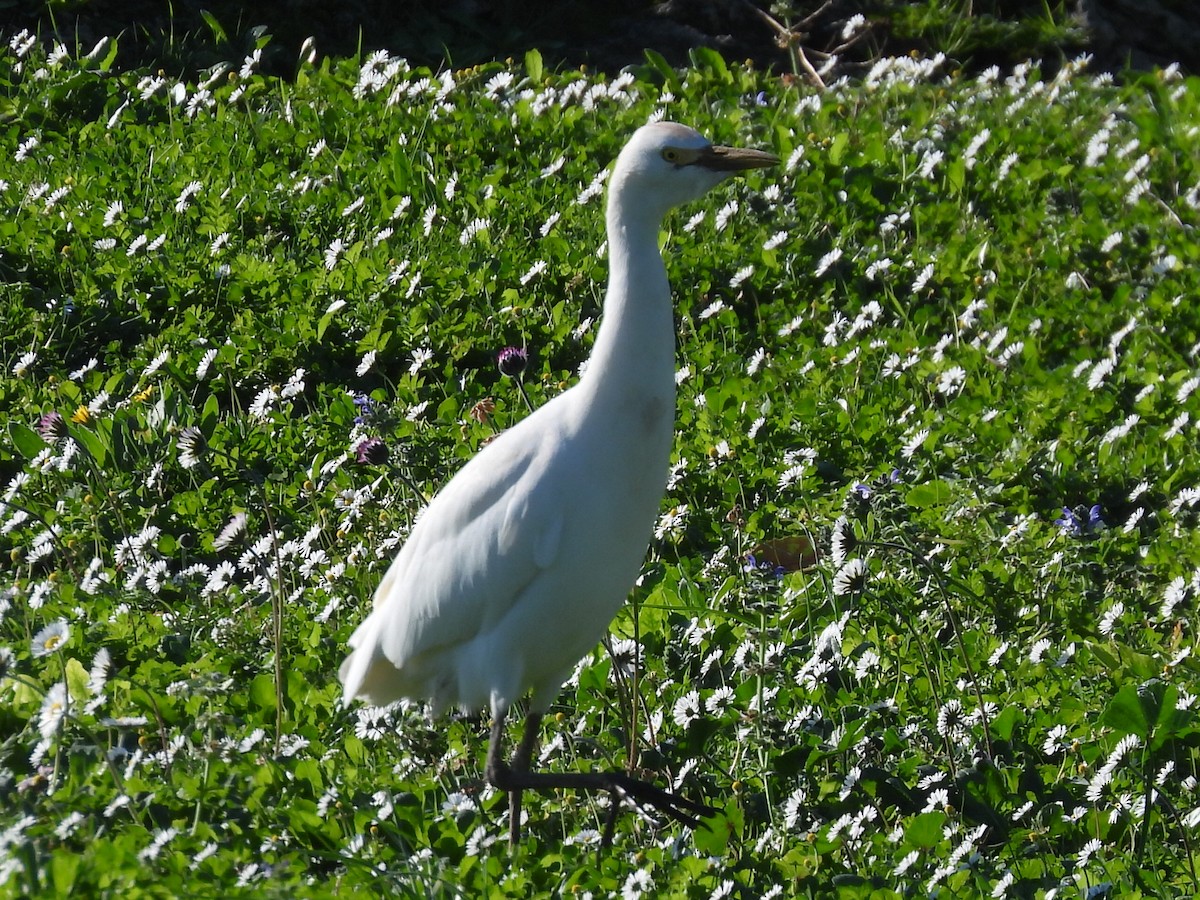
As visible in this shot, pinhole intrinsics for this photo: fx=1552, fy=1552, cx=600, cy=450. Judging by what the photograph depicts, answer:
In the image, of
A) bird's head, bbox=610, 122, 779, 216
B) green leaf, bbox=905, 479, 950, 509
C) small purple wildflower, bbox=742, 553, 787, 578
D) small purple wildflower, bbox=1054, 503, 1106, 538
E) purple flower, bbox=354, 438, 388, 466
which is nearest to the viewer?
bird's head, bbox=610, 122, 779, 216

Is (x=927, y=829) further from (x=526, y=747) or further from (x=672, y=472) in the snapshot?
(x=672, y=472)

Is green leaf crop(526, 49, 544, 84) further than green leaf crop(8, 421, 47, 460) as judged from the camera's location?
Yes

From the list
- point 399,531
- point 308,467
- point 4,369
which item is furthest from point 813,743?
point 4,369

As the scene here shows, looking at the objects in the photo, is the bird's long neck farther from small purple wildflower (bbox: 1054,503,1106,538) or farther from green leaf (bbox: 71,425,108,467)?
green leaf (bbox: 71,425,108,467)

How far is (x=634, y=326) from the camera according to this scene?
3.55 meters

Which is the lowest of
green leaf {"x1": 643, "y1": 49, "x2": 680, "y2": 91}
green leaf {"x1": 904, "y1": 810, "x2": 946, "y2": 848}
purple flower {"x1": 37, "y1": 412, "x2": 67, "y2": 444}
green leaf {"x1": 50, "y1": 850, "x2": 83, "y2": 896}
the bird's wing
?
green leaf {"x1": 904, "y1": 810, "x2": 946, "y2": 848}

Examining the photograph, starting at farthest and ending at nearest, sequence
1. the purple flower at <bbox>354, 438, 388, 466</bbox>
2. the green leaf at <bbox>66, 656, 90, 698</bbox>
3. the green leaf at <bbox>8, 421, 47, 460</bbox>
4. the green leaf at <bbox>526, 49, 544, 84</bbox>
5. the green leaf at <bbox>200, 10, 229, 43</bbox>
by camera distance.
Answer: the green leaf at <bbox>200, 10, 229, 43</bbox> < the green leaf at <bbox>526, 49, 544, 84</bbox> < the green leaf at <bbox>8, 421, 47, 460</bbox> < the purple flower at <bbox>354, 438, 388, 466</bbox> < the green leaf at <bbox>66, 656, 90, 698</bbox>

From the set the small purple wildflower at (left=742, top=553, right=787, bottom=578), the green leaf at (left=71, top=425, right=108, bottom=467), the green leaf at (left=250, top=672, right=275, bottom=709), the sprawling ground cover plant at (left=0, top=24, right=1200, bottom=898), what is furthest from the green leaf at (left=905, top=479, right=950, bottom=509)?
the green leaf at (left=71, top=425, right=108, bottom=467)

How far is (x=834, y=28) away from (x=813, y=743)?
5.89 meters

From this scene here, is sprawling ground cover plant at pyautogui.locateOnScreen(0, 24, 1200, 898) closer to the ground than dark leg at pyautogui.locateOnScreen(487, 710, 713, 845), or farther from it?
farther from it

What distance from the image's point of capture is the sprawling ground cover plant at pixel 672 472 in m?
3.56

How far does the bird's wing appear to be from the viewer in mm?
3549

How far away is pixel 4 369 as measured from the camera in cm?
570

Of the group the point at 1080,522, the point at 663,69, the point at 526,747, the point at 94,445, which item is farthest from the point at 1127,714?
the point at 663,69
